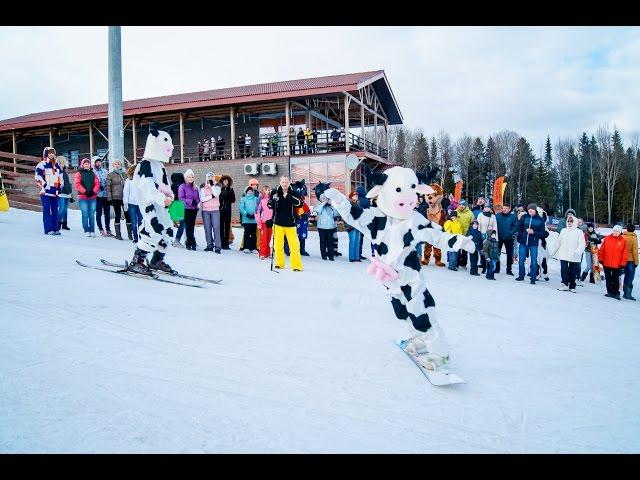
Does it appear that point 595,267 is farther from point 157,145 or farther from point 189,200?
point 157,145

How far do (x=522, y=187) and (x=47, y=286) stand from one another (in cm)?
5075

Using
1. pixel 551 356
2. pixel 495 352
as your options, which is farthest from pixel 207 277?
pixel 551 356

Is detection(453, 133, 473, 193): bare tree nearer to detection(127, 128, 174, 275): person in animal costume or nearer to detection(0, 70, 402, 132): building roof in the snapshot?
detection(0, 70, 402, 132): building roof

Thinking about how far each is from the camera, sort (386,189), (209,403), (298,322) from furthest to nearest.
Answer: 1. (298,322)
2. (386,189)
3. (209,403)

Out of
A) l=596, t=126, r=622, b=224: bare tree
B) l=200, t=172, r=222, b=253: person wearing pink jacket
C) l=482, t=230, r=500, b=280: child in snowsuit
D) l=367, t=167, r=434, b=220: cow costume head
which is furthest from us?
l=596, t=126, r=622, b=224: bare tree

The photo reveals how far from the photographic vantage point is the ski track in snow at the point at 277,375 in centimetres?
226

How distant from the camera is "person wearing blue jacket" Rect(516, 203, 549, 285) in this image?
8.53m

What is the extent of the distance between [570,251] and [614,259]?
2.53 ft

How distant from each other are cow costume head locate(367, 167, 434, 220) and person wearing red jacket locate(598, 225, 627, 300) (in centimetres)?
691

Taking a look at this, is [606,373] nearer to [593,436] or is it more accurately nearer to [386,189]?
[593,436]

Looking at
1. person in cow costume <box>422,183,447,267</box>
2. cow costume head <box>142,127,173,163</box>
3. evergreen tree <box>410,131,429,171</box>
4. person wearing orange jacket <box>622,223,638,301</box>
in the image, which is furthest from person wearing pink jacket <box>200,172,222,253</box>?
evergreen tree <box>410,131,429,171</box>

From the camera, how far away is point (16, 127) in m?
22.2

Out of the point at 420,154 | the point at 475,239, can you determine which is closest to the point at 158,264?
the point at 475,239

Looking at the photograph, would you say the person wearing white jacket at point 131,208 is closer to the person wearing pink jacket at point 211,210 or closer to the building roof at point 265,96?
the person wearing pink jacket at point 211,210
